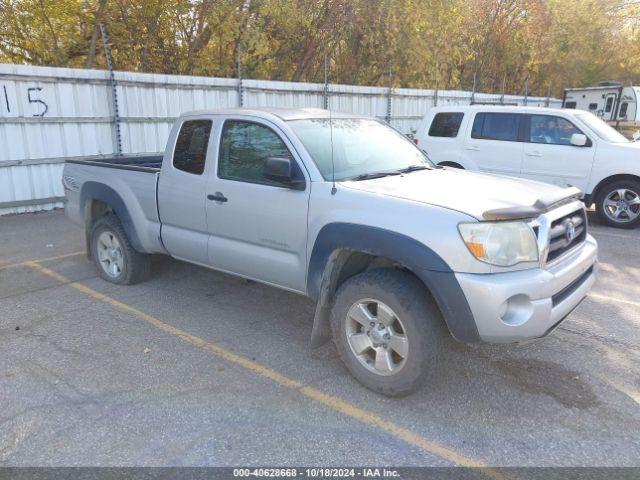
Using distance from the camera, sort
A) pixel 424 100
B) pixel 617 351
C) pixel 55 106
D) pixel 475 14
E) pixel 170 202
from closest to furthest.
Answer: pixel 617 351 → pixel 170 202 → pixel 55 106 → pixel 424 100 → pixel 475 14

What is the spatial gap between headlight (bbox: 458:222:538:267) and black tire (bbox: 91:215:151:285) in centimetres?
357

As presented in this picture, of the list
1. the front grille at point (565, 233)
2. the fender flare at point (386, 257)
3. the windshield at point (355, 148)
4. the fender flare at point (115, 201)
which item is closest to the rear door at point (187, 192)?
the fender flare at point (115, 201)

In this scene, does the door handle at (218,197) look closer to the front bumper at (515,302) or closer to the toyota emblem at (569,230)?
the front bumper at (515,302)

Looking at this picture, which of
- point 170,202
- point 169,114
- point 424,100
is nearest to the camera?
point 170,202

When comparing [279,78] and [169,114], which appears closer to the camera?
[169,114]

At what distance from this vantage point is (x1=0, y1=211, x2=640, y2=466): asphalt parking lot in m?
2.89

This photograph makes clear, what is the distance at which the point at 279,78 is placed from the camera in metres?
15.6

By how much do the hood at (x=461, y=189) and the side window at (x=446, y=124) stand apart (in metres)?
5.69

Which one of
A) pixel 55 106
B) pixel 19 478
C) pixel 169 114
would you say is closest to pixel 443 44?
pixel 169 114

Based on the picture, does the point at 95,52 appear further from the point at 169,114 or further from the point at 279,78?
the point at 279,78

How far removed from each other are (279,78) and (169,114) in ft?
18.8

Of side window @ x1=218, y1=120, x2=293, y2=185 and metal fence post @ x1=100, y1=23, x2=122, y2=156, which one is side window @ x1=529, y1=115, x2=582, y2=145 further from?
metal fence post @ x1=100, y1=23, x2=122, y2=156

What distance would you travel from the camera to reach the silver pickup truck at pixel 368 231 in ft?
10.0

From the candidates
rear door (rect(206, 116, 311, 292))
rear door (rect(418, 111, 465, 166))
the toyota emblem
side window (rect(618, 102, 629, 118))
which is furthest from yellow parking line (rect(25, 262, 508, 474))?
side window (rect(618, 102, 629, 118))
